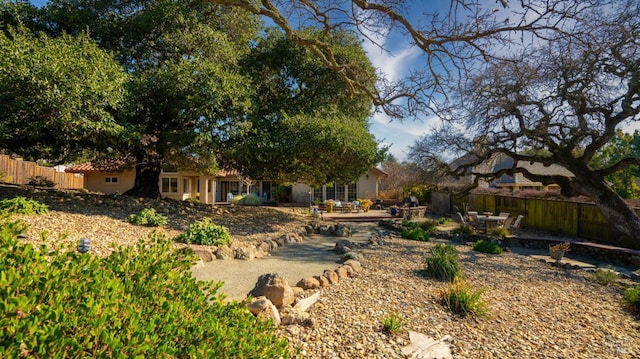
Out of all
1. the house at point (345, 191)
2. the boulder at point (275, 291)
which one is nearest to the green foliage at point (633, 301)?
the boulder at point (275, 291)

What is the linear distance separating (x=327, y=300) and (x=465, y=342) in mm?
1686

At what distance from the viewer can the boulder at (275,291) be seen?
152 inches

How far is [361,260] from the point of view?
21.9ft

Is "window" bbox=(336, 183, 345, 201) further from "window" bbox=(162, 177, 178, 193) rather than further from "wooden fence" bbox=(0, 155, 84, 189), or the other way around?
"wooden fence" bbox=(0, 155, 84, 189)

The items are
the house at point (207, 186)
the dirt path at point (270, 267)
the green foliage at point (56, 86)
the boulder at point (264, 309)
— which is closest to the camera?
the boulder at point (264, 309)

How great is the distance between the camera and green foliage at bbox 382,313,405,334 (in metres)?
3.57

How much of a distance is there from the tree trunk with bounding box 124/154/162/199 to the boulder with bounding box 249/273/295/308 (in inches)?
380

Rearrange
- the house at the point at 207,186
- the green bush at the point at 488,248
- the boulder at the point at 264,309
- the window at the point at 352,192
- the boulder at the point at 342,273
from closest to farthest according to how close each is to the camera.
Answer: the boulder at the point at 264,309 < the boulder at the point at 342,273 < the green bush at the point at 488,248 < the house at the point at 207,186 < the window at the point at 352,192

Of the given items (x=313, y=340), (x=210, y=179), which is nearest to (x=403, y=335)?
(x=313, y=340)

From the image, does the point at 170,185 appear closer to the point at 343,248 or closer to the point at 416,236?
the point at 416,236

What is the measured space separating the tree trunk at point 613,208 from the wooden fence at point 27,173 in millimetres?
23805

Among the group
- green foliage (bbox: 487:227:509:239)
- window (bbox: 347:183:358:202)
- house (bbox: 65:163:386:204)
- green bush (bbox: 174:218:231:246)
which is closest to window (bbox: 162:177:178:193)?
house (bbox: 65:163:386:204)

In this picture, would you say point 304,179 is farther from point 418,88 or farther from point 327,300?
point 327,300

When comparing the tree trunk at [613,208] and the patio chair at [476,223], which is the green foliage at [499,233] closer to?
the patio chair at [476,223]
